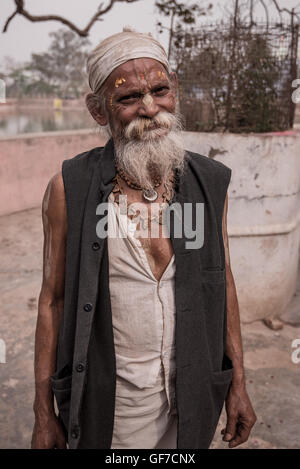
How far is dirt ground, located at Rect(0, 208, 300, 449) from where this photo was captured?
8.86 feet

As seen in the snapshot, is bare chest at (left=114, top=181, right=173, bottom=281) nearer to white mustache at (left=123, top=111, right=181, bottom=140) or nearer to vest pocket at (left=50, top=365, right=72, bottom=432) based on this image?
white mustache at (left=123, top=111, right=181, bottom=140)

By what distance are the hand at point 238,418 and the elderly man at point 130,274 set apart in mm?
116

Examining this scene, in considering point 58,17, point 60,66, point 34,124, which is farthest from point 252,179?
point 60,66

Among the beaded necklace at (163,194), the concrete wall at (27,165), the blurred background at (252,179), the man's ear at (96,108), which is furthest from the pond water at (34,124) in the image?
the beaded necklace at (163,194)

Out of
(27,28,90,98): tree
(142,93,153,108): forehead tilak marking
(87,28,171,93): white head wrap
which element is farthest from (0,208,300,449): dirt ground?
(27,28,90,98): tree

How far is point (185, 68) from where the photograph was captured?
13.2 feet

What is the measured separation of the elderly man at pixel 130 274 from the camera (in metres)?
1.48

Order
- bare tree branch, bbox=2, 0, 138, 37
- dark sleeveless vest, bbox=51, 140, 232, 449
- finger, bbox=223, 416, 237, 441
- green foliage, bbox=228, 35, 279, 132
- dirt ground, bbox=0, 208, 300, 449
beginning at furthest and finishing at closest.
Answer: bare tree branch, bbox=2, 0, 138, 37
green foliage, bbox=228, 35, 279, 132
dirt ground, bbox=0, 208, 300, 449
finger, bbox=223, 416, 237, 441
dark sleeveless vest, bbox=51, 140, 232, 449

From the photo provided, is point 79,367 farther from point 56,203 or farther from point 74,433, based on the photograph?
point 56,203

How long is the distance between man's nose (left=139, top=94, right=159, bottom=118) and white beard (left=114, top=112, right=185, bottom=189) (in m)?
0.02

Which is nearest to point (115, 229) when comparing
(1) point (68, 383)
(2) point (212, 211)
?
(2) point (212, 211)

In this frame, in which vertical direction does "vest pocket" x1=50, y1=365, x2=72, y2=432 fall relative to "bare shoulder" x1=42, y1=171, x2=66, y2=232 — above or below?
below

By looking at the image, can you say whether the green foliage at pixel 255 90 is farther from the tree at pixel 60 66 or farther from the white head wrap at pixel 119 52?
the tree at pixel 60 66
